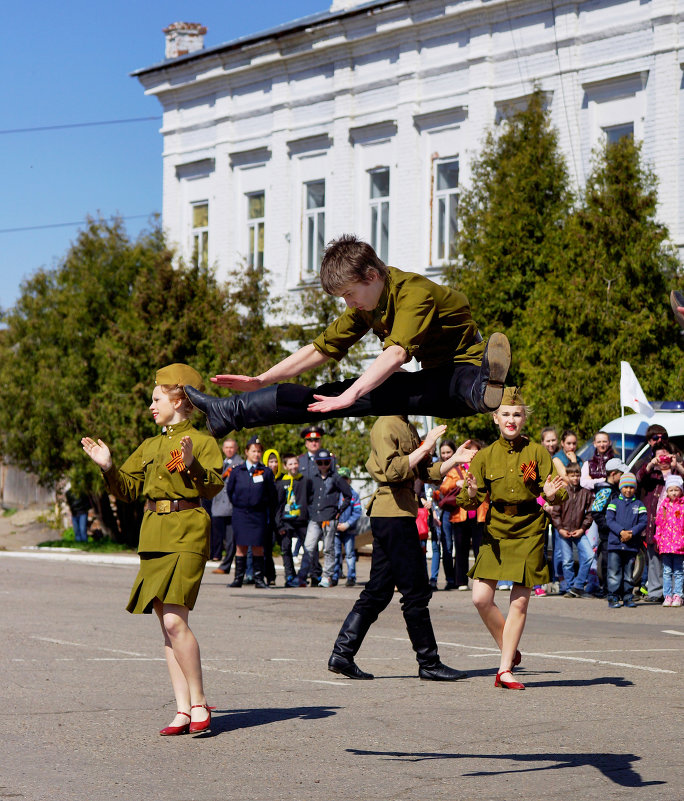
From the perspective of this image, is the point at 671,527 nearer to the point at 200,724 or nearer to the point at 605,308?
the point at 605,308

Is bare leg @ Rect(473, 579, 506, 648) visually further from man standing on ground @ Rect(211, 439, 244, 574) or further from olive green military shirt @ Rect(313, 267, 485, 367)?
man standing on ground @ Rect(211, 439, 244, 574)

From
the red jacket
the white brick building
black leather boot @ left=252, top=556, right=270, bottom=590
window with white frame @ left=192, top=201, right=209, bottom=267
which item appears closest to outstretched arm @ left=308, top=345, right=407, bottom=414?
the red jacket

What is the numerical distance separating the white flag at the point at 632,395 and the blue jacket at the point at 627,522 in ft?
11.0

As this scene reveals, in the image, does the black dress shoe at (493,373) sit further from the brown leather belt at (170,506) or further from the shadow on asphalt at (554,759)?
the brown leather belt at (170,506)

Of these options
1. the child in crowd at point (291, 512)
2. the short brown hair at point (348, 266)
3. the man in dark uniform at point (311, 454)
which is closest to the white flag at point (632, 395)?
the man in dark uniform at point (311, 454)

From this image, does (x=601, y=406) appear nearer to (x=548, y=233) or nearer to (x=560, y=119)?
(x=548, y=233)

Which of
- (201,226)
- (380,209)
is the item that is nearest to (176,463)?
(380,209)

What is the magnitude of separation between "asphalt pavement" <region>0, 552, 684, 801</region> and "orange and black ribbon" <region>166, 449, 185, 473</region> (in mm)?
1463

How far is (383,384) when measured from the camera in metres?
7.13

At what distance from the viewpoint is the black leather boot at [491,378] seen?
6.77 meters

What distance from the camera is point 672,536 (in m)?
16.5

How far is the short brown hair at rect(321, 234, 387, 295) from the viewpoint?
6.87 meters

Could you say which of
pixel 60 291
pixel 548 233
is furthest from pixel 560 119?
pixel 60 291

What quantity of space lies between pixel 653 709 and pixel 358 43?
1092 inches
